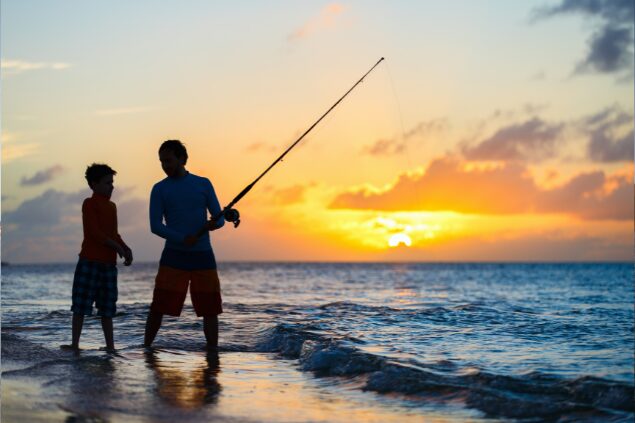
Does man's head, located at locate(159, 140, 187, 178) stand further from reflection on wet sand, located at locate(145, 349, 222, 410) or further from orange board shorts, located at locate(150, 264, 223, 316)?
reflection on wet sand, located at locate(145, 349, 222, 410)

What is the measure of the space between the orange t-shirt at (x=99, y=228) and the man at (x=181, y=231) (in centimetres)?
49

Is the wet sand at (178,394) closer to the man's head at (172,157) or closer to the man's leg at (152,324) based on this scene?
the man's leg at (152,324)

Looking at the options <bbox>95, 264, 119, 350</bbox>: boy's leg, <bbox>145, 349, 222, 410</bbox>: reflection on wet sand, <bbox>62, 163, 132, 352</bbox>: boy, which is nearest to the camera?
<bbox>145, 349, 222, 410</bbox>: reflection on wet sand

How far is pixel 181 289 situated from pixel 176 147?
121 cm

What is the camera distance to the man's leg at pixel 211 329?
6.79 m

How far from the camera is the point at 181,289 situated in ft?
21.1

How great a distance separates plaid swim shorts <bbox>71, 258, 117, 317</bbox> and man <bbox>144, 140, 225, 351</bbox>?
0.46 meters

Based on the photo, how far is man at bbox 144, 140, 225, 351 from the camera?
6.29 m

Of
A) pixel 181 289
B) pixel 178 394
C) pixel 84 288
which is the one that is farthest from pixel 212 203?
pixel 178 394

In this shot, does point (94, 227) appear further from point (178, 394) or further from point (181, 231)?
point (178, 394)

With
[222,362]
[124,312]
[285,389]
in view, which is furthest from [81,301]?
[124,312]

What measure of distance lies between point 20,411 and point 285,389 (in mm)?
1847

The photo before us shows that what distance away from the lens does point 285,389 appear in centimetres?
541

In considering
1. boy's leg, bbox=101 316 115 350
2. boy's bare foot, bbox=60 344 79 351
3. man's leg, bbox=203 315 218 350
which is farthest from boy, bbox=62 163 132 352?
man's leg, bbox=203 315 218 350
